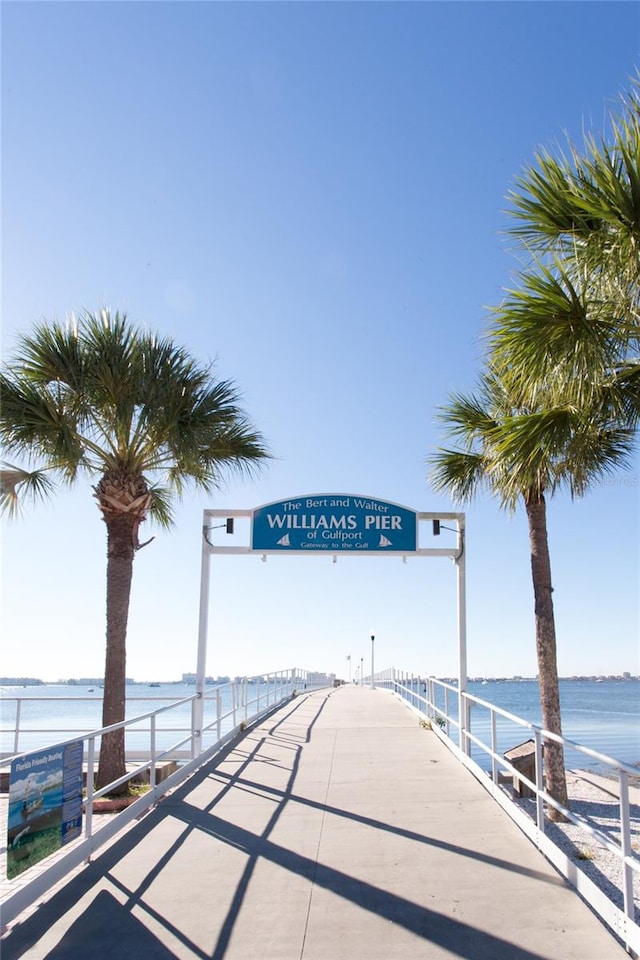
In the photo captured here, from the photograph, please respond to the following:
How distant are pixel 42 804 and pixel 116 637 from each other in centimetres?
618

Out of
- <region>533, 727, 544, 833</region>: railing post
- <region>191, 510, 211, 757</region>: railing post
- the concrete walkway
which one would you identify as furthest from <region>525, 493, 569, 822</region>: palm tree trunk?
<region>533, 727, 544, 833</region>: railing post

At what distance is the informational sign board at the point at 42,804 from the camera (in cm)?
518

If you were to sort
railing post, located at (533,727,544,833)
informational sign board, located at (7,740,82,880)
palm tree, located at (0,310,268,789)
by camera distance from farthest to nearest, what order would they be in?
palm tree, located at (0,310,268,789) → railing post, located at (533,727,544,833) → informational sign board, located at (7,740,82,880)

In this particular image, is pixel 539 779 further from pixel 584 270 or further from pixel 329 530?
pixel 329 530

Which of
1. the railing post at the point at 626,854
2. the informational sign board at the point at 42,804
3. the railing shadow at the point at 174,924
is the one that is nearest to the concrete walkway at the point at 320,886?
the railing shadow at the point at 174,924

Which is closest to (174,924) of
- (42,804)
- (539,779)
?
(42,804)

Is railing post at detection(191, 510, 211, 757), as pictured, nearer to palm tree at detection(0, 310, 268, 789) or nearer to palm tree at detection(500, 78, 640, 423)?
palm tree at detection(0, 310, 268, 789)

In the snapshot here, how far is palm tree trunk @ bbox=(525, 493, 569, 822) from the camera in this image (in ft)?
41.3

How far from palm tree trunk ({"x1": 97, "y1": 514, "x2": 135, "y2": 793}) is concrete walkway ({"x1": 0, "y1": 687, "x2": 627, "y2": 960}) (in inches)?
94.4

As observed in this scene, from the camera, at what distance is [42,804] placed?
18.3ft

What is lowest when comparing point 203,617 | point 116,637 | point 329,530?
point 116,637

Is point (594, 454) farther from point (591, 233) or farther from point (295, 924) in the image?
point (295, 924)

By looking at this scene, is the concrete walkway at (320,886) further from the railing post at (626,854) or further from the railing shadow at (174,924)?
the railing post at (626,854)

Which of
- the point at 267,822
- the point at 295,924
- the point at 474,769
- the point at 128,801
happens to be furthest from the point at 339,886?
the point at 128,801
